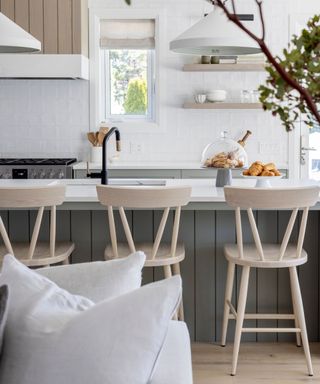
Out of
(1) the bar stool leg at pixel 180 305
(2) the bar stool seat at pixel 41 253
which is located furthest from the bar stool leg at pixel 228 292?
(2) the bar stool seat at pixel 41 253

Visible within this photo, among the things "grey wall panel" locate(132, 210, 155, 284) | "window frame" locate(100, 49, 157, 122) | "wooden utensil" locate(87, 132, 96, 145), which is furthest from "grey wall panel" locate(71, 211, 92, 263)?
"window frame" locate(100, 49, 157, 122)

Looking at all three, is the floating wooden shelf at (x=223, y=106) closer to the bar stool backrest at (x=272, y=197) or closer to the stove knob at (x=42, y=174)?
the stove knob at (x=42, y=174)

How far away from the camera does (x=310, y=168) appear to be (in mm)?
6918

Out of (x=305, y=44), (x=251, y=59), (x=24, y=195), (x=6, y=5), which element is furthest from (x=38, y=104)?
(x=305, y=44)

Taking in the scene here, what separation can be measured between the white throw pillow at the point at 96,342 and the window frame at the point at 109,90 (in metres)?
5.37

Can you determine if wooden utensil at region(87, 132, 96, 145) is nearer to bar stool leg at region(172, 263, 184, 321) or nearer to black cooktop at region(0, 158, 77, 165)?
black cooktop at region(0, 158, 77, 165)

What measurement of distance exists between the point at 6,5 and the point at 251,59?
222 centimetres

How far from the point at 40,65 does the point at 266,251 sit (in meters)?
3.22

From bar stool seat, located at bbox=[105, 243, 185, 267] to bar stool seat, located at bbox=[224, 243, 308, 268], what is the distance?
26cm

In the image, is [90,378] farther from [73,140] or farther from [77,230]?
[73,140]

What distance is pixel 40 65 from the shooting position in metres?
6.29

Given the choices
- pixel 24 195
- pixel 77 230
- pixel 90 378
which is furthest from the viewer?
pixel 77 230

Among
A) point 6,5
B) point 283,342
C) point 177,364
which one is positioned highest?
point 6,5

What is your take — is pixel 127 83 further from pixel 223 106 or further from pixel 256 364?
pixel 256 364
